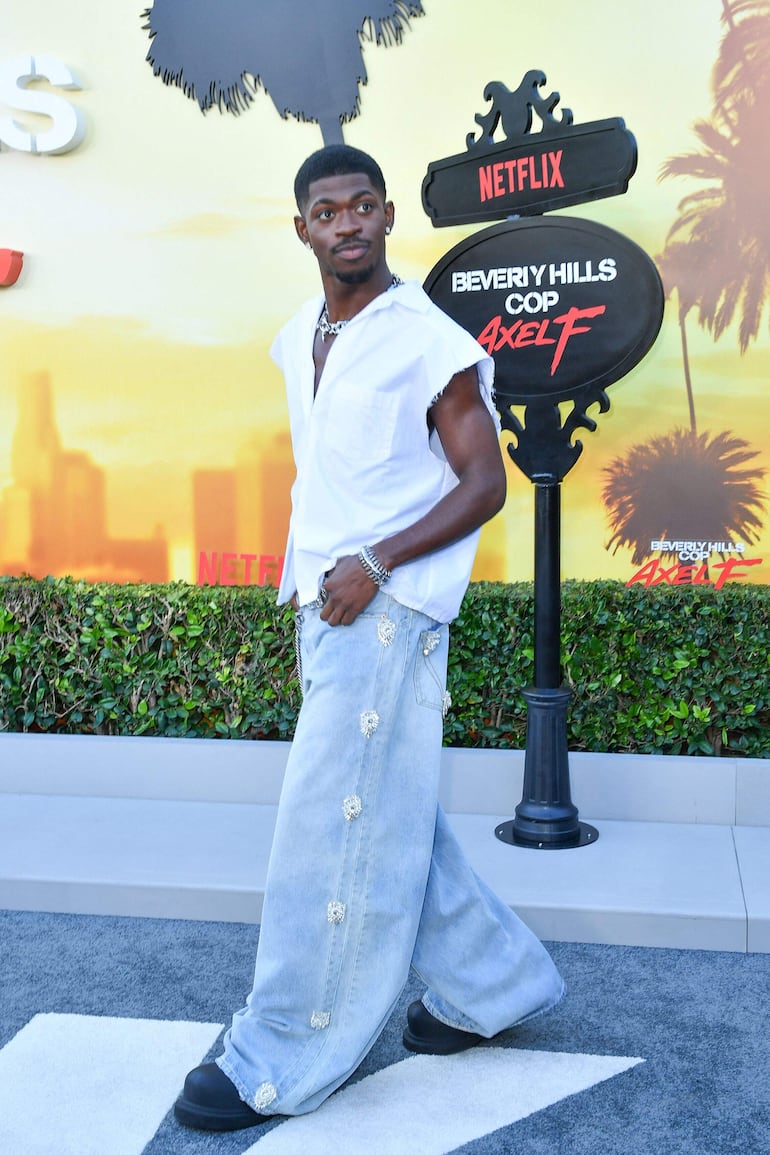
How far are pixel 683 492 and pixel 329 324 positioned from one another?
3.33 meters

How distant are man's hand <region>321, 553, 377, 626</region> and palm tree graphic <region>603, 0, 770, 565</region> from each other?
3.43 meters

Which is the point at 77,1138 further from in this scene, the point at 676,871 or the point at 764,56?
the point at 764,56

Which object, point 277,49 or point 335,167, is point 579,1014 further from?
point 277,49

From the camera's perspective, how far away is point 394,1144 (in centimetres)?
260

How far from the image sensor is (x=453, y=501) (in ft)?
8.71

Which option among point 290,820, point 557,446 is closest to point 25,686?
point 557,446

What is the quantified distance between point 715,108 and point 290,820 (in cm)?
422

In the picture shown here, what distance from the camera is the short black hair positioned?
263 centimetres

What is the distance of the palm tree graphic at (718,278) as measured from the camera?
561 centimetres

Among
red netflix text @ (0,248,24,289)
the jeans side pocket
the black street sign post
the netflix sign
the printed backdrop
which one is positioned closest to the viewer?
the jeans side pocket

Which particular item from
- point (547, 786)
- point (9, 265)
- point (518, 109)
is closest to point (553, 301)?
point (518, 109)

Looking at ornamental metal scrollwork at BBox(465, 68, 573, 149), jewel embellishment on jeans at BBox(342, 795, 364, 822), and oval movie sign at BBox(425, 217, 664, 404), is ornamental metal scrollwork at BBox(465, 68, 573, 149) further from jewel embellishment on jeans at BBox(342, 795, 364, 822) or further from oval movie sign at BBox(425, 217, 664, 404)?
jewel embellishment on jeans at BBox(342, 795, 364, 822)

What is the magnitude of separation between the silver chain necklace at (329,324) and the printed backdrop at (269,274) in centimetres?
320

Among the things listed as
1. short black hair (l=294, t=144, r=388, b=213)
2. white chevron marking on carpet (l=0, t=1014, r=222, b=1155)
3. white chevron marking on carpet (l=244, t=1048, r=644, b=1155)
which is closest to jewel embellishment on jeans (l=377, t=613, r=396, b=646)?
short black hair (l=294, t=144, r=388, b=213)
